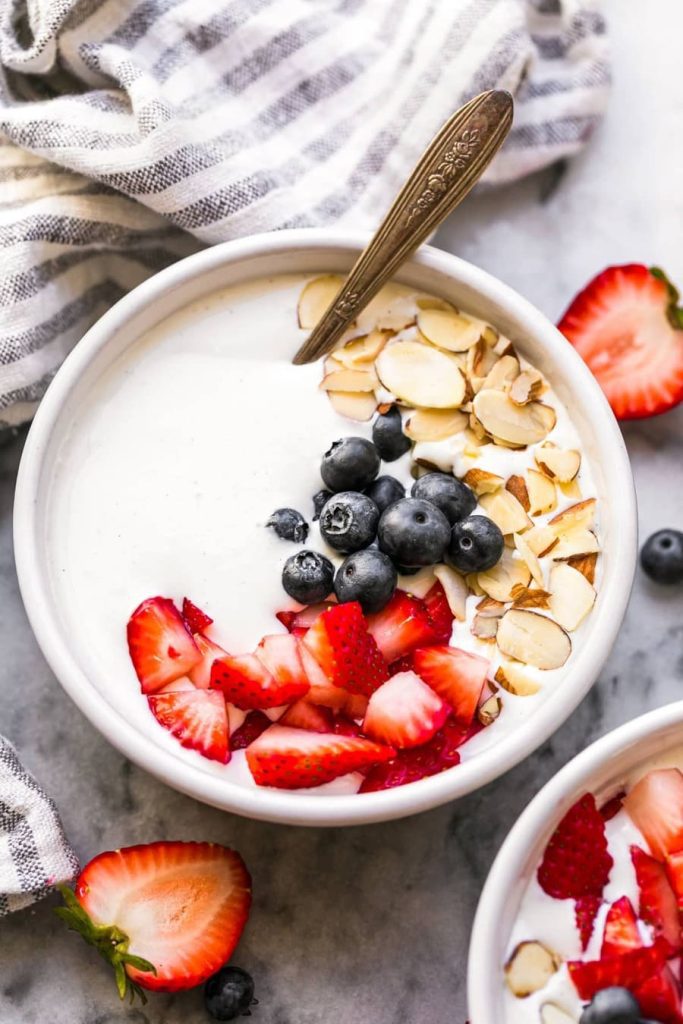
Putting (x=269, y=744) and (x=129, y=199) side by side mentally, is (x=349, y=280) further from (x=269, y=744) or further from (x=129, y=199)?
(x=269, y=744)

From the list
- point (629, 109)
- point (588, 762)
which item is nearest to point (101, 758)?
point (588, 762)

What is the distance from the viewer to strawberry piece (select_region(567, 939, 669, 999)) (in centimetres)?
124

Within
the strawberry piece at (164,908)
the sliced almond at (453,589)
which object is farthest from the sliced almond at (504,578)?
the strawberry piece at (164,908)

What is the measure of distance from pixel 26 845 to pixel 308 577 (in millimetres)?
473

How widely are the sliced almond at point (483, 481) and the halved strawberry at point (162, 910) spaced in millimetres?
519

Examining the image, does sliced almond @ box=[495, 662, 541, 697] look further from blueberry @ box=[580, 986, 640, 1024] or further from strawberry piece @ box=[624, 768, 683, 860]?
blueberry @ box=[580, 986, 640, 1024]

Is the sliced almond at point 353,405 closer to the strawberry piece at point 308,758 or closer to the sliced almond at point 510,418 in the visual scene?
the sliced almond at point 510,418

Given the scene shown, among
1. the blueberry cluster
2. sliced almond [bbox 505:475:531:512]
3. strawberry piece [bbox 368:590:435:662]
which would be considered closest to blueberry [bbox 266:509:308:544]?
the blueberry cluster

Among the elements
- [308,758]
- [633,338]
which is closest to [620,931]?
[308,758]

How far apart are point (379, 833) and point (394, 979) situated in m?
0.17

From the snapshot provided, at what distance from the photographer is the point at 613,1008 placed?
1215 millimetres

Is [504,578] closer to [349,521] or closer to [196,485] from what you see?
[349,521]

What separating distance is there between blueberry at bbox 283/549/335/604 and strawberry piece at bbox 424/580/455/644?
0.37ft

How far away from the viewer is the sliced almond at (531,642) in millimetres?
1312
